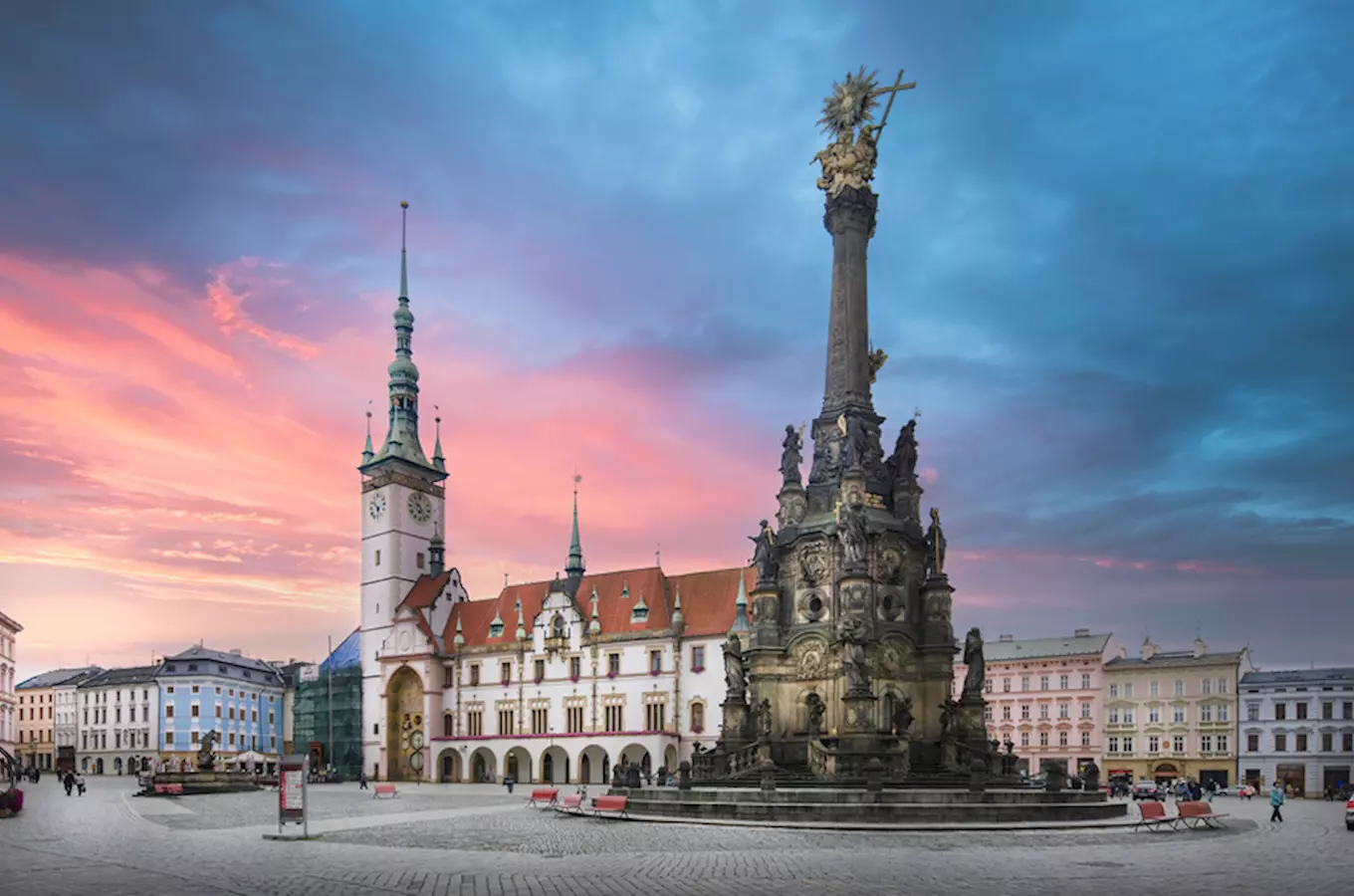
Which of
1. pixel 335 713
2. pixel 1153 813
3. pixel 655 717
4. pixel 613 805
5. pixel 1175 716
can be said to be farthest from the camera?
pixel 335 713

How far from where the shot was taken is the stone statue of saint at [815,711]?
3631 centimetres

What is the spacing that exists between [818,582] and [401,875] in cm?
2244

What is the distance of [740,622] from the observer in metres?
65.6

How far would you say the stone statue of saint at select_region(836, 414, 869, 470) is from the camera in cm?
3888

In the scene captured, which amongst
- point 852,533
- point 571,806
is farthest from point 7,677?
point 852,533

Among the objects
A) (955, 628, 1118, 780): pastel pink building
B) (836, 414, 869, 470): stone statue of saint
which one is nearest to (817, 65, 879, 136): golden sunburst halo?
(836, 414, 869, 470): stone statue of saint

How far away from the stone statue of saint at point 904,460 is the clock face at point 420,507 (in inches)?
2168

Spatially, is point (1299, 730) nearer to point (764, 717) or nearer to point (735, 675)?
point (764, 717)

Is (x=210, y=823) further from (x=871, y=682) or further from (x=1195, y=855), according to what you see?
(x=1195, y=855)

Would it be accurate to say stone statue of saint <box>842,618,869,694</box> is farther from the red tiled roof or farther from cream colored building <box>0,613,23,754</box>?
cream colored building <box>0,613,23,754</box>

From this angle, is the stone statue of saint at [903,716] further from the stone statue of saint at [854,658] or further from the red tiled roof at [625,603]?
the red tiled roof at [625,603]

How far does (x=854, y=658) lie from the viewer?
115ft

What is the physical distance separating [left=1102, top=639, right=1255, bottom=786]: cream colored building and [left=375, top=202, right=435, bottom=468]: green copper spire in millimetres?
54356

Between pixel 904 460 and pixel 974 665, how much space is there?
24.1 ft
